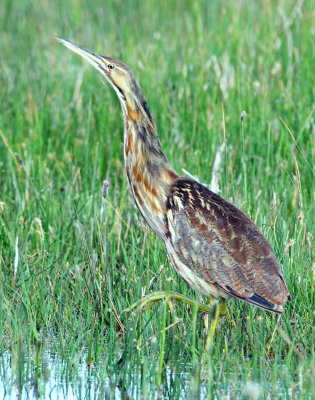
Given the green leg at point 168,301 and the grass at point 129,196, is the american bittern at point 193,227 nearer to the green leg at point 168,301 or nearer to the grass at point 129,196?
the green leg at point 168,301

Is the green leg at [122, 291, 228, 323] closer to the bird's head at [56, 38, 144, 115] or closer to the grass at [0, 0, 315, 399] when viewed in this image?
the grass at [0, 0, 315, 399]

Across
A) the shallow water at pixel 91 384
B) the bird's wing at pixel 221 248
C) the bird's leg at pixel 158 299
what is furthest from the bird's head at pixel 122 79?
the shallow water at pixel 91 384

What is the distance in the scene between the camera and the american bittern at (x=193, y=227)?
3498 millimetres

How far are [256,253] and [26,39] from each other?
5.12 meters

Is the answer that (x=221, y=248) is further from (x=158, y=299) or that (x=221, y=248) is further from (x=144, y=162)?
(x=144, y=162)

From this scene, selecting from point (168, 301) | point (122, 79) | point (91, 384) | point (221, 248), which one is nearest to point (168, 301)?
point (168, 301)

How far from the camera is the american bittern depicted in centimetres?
350

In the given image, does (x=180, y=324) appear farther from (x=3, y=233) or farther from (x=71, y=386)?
(x=3, y=233)

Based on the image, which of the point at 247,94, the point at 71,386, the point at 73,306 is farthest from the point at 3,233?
the point at 247,94

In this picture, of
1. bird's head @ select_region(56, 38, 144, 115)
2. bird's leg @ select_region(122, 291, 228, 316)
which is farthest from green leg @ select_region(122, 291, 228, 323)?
bird's head @ select_region(56, 38, 144, 115)

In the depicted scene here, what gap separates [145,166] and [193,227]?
417 millimetres

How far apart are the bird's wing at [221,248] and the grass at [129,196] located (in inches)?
6.4

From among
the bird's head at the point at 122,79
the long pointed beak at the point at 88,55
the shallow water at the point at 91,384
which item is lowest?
the shallow water at the point at 91,384

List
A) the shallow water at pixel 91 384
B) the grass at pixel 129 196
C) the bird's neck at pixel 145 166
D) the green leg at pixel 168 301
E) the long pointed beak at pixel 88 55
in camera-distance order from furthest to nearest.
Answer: the long pointed beak at pixel 88 55 → the bird's neck at pixel 145 166 → the green leg at pixel 168 301 → the grass at pixel 129 196 → the shallow water at pixel 91 384
